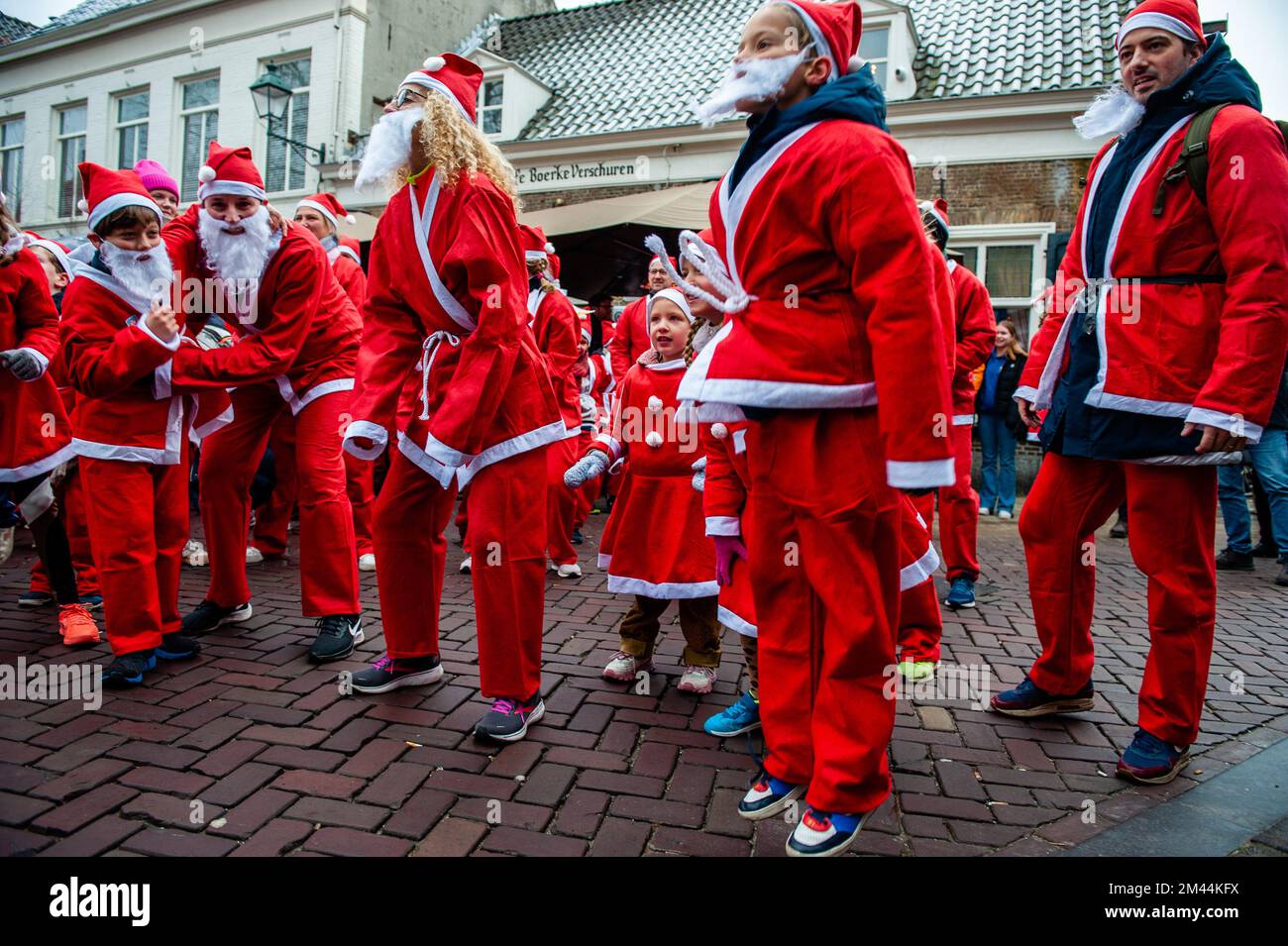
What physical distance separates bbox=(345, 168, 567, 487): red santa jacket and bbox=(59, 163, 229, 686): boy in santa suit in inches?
37.1

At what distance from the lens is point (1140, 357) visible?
276cm

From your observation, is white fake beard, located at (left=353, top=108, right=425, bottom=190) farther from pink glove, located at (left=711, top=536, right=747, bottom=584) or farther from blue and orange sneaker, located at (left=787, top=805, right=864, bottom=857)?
blue and orange sneaker, located at (left=787, top=805, right=864, bottom=857)

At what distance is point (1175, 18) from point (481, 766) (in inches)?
130

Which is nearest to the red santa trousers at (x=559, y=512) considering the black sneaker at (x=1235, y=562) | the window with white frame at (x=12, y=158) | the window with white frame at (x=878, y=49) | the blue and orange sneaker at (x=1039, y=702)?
the blue and orange sneaker at (x=1039, y=702)

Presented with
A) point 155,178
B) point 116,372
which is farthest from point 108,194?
point 155,178

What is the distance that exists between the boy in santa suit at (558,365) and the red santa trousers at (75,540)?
2623 mm

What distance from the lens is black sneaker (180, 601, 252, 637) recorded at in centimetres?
409

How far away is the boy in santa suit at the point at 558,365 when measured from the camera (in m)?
5.70

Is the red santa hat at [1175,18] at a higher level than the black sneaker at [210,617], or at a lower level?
higher

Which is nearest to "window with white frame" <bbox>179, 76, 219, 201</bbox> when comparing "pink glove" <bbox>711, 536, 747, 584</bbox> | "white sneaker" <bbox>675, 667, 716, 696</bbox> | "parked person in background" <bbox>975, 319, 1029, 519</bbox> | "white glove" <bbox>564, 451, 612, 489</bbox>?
"parked person in background" <bbox>975, 319, 1029, 519</bbox>

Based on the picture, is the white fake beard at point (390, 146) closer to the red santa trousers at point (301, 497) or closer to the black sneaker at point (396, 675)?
the red santa trousers at point (301, 497)

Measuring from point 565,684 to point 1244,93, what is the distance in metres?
3.18
